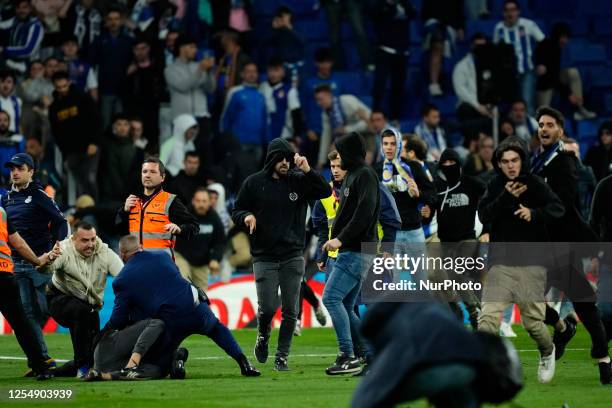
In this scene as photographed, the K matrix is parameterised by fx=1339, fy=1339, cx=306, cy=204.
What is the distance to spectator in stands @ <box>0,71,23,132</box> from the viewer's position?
2092 cm

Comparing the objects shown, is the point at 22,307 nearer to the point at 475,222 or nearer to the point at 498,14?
the point at 475,222

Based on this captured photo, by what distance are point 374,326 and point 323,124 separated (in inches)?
639

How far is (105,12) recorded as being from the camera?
76.4 feet

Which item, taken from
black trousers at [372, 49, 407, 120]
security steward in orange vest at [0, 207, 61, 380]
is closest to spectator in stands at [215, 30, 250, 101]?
black trousers at [372, 49, 407, 120]

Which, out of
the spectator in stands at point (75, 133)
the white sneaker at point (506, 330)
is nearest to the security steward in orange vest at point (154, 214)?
the white sneaker at point (506, 330)

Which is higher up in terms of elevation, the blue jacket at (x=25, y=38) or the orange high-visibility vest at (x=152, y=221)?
the blue jacket at (x=25, y=38)

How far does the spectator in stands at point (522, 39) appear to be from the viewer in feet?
76.6

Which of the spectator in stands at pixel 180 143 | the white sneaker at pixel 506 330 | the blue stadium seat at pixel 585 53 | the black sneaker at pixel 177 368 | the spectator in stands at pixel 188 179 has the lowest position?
the white sneaker at pixel 506 330

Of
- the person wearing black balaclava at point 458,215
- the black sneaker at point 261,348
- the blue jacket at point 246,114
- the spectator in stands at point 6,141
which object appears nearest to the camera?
the black sneaker at point 261,348

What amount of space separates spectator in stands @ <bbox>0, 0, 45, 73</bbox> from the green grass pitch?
8.80 m

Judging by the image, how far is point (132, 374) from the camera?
12.1 meters

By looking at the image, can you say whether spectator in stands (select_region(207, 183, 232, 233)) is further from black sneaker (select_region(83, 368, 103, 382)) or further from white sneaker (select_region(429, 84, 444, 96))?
black sneaker (select_region(83, 368, 103, 382))

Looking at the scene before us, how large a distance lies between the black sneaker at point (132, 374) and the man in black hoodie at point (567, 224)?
377 cm

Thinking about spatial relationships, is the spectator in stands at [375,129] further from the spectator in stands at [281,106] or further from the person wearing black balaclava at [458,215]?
the person wearing black balaclava at [458,215]
